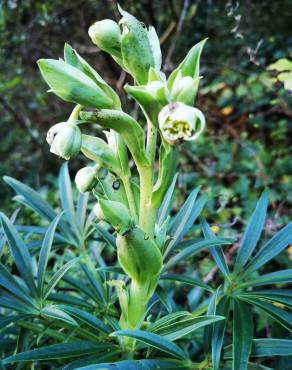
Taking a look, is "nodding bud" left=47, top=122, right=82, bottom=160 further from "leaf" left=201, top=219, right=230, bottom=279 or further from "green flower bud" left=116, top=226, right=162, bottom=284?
"leaf" left=201, top=219, right=230, bottom=279

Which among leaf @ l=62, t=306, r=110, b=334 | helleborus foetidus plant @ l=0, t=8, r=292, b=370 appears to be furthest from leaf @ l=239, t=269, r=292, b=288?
leaf @ l=62, t=306, r=110, b=334

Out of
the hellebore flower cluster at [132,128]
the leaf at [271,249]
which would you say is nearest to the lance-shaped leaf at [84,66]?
the hellebore flower cluster at [132,128]

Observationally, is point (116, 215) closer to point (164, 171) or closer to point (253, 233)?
point (164, 171)

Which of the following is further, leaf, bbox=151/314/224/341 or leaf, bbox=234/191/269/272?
leaf, bbox=234/191/269/272

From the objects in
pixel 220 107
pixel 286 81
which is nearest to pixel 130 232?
pixel 286 81

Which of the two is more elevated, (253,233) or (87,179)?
(87,179)

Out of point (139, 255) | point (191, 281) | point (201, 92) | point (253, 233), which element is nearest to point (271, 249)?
point (253, 233)

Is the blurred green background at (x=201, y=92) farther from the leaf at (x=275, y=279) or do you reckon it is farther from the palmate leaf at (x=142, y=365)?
the palmate leaf at (x=142, y=365)
